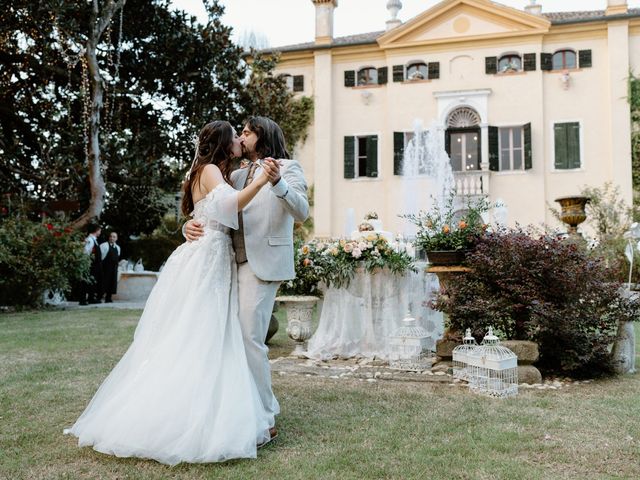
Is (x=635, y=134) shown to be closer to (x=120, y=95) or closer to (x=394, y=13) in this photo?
(x=394, y=13)

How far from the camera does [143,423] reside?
2.63m

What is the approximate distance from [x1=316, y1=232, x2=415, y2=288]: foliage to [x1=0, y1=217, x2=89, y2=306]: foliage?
6.45 meters

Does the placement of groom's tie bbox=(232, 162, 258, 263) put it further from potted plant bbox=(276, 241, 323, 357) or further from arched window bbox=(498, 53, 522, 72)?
arched window bbox=(498, 53, 522, 72)

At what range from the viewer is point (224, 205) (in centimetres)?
293

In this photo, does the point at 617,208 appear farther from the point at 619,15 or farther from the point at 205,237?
the point at 205,237

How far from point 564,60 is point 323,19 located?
825 centimetres

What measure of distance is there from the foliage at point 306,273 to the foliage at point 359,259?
0.05 metres

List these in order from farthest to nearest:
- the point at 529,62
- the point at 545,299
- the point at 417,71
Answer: the point at 417,71
the point at 529,62
the point at 545,299

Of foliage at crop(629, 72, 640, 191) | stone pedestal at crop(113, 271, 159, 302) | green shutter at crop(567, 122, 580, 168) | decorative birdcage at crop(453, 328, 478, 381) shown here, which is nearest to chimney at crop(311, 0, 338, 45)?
green shutter at crop(567, 122, 580, 168)

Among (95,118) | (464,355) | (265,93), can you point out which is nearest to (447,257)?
(464,355)

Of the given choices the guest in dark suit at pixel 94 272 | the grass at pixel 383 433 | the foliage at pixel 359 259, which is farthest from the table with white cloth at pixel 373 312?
the guest in dark suit at pixel 94 272

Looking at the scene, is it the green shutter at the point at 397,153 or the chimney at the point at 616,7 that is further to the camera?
the green shutter at the point at 397,153

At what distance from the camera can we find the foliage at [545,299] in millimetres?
4582

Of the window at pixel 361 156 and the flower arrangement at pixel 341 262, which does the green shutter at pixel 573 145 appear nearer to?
the window at pixel 361 156
